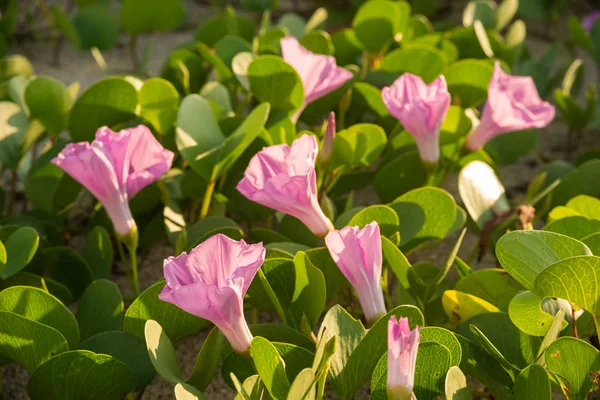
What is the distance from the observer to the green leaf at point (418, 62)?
124 cm

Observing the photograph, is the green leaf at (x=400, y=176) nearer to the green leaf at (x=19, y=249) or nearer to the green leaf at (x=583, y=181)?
the green leaf at (x=583, y=181)

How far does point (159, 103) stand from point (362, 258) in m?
0.45

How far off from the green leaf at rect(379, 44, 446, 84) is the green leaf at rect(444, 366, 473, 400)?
0.65 m

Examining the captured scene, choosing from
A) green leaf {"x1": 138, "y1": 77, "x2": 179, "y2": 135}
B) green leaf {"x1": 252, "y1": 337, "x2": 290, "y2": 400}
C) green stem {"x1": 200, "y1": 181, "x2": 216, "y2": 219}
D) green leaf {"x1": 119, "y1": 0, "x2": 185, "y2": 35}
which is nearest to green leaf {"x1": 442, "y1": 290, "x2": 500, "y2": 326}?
green leaf {"x1": 252, "y1": 337, "x2": 290, "y2": 400}

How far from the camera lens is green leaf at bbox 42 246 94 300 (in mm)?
983

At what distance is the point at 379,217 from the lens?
88cm

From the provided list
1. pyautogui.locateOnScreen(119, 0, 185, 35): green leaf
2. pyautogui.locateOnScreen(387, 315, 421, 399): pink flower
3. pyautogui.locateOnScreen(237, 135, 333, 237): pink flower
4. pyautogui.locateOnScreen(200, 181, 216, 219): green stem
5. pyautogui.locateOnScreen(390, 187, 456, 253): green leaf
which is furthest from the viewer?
pyautogui.locateOnScreen(119, 0, 185, 35): green leaf

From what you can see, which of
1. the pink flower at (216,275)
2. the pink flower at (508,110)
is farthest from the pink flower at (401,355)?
the pink flower at (508,110)

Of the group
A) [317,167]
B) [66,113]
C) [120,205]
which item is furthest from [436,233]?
[66,113]

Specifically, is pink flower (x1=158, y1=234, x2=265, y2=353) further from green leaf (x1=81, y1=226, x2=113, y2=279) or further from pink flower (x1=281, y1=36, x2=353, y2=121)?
pink flower (x1=281, y1=36, x2=353, y2=121)

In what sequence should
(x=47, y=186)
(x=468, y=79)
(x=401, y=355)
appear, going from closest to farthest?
1. (x=401, y=355)
2. (x=47, y=186)
3. (x=468, y=79)

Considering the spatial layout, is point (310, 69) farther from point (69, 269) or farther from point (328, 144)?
point (69, 269)

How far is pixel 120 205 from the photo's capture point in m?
0.92

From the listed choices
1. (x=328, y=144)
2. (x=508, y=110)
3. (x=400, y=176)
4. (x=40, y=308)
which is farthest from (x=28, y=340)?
(x=508, y=110)
